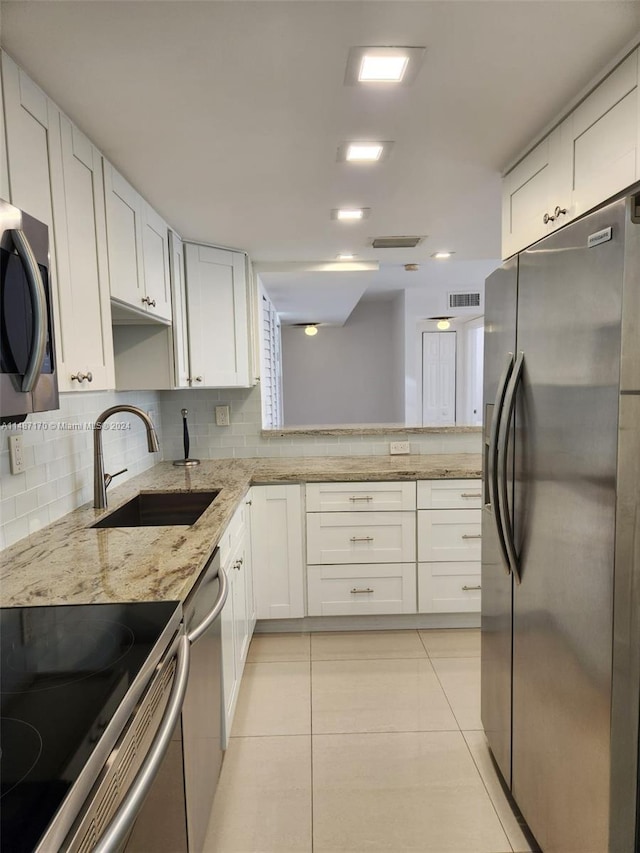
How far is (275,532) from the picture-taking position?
2.84 metres

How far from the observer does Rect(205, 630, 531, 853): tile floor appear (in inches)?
63.2

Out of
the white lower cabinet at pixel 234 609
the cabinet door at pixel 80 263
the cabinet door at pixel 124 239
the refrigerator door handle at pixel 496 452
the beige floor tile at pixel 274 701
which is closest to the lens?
the cabinet door at pixel 80 263

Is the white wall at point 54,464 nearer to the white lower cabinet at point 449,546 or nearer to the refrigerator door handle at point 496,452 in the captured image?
the refrigerator door handle at point 496,452

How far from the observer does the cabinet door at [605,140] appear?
1314 mm

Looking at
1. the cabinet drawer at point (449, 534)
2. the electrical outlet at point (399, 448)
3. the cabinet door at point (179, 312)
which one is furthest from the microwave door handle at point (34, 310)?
the electrical outlet at point (399, 448)

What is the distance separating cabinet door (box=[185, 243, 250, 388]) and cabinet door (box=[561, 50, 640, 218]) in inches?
76.7

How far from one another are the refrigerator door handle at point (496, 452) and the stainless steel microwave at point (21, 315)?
1256 millimetres

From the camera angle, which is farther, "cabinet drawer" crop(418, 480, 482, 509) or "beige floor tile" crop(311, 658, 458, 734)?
"cabinet drawer" crop(418, 480, 482, 509)

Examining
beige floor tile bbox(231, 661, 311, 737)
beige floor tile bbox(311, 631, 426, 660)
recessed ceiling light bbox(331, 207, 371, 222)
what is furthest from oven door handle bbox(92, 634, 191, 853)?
recessed ceiling light bbox(331, 207, 371, 222)

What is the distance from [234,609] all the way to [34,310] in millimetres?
1493

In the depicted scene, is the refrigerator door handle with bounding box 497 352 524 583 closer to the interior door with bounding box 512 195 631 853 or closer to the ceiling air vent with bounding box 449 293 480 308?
the interior door with bounding box 512 195 631 853

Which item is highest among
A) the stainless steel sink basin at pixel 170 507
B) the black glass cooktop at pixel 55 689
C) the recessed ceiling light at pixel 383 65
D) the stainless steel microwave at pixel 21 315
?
the recessed ceiling light at pixel 383 65

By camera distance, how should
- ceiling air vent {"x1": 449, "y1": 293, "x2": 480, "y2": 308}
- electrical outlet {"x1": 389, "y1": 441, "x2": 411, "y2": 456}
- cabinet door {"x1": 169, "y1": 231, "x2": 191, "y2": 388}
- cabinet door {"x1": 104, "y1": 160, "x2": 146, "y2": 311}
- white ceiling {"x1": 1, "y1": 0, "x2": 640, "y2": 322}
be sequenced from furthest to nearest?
ceiling air vent {"x1": 449, "y1": 293, "x2": 480, "y2": 308} → electrical outlet {"x1": 389, "y1": 441, "x2": 411, "y2": 456} → cabinet door {"x1": 169, "y1": 231, "x2": 191, "y2": 388} → cabinet door {"x1": 104, "y1": 160, "x2": 146, "y2": 311} → white ceiling {"x1": 1, "y1": 0, "x2": 640, "y2": 322}

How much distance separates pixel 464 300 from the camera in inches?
227
